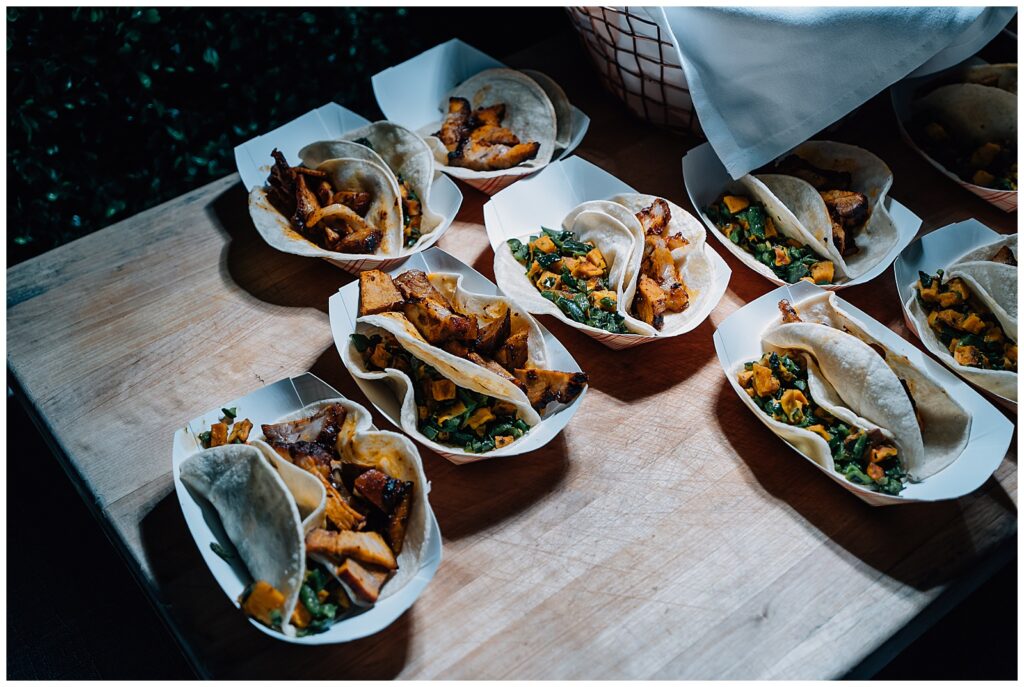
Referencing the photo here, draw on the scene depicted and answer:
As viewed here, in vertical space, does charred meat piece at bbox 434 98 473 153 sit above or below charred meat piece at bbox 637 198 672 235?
above

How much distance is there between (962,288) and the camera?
8.57ft

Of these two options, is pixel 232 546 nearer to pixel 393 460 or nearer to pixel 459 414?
pixel 393 460

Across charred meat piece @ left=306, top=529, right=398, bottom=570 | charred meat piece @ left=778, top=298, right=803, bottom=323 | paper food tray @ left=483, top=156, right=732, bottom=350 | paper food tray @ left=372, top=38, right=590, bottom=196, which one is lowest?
charred meat piece @ left=778, top=298, right=803, bottom=323

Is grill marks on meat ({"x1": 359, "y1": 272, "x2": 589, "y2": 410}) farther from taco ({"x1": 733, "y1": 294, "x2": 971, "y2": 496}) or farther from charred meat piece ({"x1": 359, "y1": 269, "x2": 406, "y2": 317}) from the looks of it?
taco ({"x1": 733, "y1": 294, "x2": 971, "y2": 496})

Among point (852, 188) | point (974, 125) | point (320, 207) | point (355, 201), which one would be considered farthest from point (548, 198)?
point (974, 125)

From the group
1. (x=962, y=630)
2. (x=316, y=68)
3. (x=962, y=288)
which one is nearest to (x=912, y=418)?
(x=962, y=288)

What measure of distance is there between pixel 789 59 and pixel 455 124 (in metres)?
1.13

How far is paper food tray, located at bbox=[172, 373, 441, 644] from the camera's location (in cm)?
192

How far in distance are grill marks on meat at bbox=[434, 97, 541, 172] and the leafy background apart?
0.61 meters

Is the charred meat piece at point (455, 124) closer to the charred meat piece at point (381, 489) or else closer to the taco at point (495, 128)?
the taco at point (495, 128)

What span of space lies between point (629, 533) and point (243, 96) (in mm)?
2435

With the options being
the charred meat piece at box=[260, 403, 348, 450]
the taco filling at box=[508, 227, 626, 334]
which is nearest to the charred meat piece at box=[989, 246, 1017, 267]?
the taco filling at box=[508, 227, 626, 334]

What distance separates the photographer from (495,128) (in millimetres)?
3098

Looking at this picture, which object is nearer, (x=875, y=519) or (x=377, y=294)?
(x=875, y=519)
